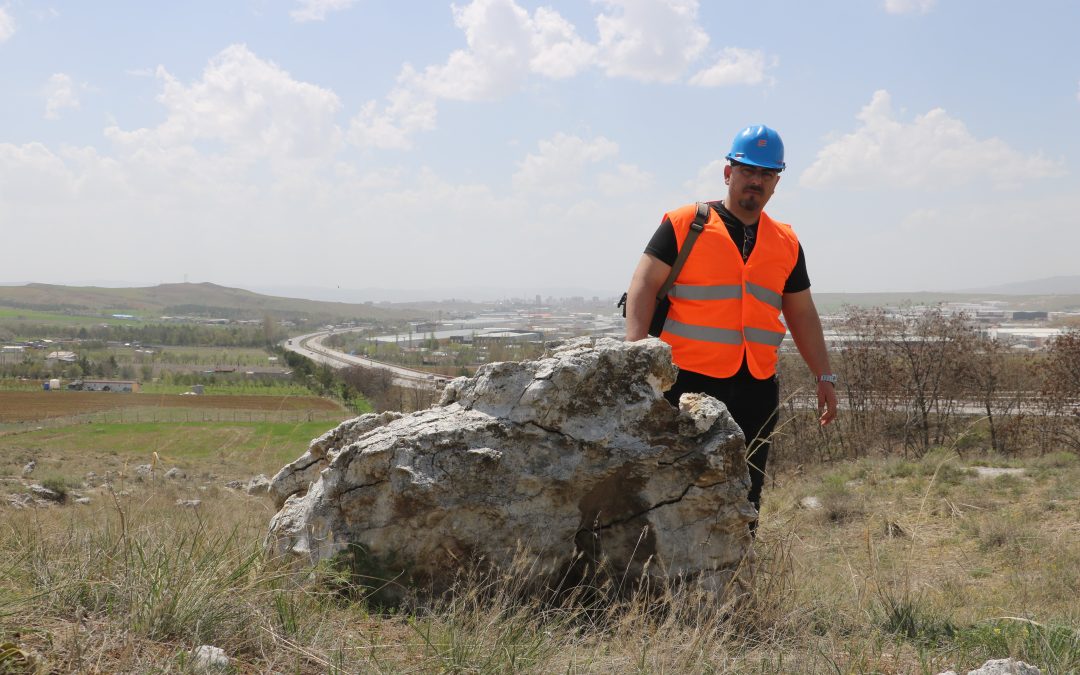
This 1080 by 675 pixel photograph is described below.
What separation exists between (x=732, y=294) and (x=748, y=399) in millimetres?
591

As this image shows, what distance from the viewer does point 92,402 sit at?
189ft

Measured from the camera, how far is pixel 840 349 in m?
15.4

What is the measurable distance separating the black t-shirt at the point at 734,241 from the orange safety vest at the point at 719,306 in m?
0.05

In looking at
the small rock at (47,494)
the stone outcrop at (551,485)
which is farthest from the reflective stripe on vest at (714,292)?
the small rock at (47,494)

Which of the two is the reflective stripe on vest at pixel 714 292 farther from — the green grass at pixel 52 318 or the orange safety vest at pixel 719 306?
the green grass at pixel 52 318

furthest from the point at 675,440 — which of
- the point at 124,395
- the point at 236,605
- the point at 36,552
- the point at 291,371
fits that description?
the point at 291,371

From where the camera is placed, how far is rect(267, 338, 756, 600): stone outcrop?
3152mm

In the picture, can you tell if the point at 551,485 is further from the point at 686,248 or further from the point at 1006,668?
the point at 1006,668

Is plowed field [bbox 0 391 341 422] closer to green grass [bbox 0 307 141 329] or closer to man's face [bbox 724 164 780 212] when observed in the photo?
man's face [bbox 724 164 780 212]

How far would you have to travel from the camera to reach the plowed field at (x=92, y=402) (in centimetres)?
4942

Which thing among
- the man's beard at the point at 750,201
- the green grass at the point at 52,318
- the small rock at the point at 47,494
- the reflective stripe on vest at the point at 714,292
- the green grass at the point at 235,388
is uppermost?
the man's beard at the point at 750,201

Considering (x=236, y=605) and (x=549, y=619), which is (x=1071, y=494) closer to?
(x=549, y=619)

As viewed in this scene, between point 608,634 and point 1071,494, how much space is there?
6.08 metres

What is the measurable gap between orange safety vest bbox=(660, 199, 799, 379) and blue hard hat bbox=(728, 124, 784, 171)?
34 centimetres
